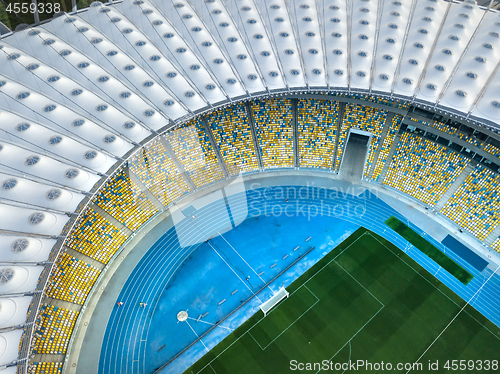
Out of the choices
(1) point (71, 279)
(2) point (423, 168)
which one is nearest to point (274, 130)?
(2) point (423, 168)

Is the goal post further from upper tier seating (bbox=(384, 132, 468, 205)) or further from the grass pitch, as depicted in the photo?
upper tier seating (bbox=(384, 132, 468, 205))

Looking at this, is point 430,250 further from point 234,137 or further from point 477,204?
point 234,137

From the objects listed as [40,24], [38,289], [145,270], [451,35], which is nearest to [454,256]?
[451,35]

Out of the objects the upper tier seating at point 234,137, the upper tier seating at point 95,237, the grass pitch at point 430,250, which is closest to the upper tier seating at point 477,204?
the grass pitch at point 430,250

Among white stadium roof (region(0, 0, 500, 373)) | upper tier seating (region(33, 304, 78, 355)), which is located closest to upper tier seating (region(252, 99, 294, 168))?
white stadium roof (region(0, 0, 500, 373))

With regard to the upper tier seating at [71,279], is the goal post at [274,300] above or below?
below

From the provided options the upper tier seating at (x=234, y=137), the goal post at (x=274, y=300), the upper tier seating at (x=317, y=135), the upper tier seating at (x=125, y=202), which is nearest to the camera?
the goal post at (x=274, y=300)

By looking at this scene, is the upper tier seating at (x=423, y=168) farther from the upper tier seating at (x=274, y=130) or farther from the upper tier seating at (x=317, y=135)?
the upper tier seating at (x=274, y=130)
